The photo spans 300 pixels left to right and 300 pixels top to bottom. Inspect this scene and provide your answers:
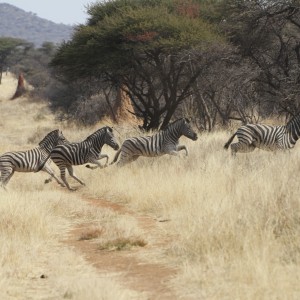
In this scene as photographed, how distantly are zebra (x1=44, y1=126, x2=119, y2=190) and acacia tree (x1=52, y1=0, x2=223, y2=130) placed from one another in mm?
6637

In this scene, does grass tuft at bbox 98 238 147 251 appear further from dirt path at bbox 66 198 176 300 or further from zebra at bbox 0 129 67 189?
zebra at bbox 0 129 67 189

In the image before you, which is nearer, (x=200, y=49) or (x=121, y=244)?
(x=121, y=244)

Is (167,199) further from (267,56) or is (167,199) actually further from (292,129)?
(267,56)

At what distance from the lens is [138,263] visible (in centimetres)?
750

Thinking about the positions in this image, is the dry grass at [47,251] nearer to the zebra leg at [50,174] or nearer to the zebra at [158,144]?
the zebra leg at [50,174]

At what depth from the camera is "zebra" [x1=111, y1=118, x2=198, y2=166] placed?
1569 centimetres

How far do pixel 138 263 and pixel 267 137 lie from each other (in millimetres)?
7797

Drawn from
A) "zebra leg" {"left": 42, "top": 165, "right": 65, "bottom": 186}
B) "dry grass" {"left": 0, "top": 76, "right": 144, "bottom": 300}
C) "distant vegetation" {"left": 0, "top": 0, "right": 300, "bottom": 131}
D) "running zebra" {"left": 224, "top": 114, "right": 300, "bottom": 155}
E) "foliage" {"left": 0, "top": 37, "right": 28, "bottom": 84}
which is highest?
"foliage" {"left": 0, "top": 37, "right": 28, "bottom": 84}

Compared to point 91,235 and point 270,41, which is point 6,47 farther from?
point 91,235

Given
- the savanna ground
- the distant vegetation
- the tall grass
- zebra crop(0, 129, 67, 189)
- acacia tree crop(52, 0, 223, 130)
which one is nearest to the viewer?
the tall grass

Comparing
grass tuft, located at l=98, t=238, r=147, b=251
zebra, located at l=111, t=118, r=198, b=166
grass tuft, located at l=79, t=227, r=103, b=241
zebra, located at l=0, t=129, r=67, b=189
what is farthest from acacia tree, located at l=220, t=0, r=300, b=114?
grass tuft, located at l=98, t=238, r=147, b=251

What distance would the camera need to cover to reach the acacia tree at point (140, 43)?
2216 centimetres

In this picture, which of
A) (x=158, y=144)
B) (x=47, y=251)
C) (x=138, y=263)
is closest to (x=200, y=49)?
(x=158, y=144)

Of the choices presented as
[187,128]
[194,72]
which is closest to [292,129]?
[187,128]
